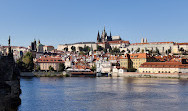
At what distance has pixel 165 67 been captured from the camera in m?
84.4

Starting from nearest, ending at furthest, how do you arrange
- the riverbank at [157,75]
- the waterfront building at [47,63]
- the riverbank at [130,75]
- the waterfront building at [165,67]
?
the riverbank at [157,75], the riverbank at [130,75], the waterfront building at [165,67], the waterfront building at [47,63]

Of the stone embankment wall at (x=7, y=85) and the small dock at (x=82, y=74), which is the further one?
the small dock at (x=82, y=74)

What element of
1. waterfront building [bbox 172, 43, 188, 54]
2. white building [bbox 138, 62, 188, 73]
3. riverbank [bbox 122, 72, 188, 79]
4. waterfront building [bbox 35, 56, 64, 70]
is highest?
waterfront building [bbox 172, 43, 188, 54]

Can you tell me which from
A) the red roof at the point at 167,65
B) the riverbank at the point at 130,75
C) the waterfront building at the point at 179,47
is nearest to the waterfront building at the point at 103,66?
the riverbank at the point at 130,75

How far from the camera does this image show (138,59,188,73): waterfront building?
3216 inches

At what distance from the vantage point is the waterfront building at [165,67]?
8169 centimetres

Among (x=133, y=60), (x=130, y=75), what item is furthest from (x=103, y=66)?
(x=130, y=75)

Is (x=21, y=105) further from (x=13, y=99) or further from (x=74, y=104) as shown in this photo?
(x=74, y=104)

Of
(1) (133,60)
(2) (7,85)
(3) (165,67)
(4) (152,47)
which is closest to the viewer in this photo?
(2) (7,85)

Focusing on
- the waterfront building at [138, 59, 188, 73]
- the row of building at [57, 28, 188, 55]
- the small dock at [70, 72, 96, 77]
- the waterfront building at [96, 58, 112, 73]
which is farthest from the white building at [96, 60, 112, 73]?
the row of building at [57, 28, 188, 55]

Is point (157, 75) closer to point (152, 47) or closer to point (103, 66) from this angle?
point (103, 66)

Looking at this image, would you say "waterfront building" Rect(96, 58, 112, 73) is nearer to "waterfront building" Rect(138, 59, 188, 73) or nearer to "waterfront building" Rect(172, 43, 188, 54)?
"waterfront building" Rect(138, 59, 188, 73)

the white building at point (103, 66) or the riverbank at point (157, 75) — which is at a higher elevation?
the white building at point (103, 66)

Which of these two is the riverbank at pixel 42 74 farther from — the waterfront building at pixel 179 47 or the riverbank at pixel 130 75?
the waterfront building at pixel 179 47
